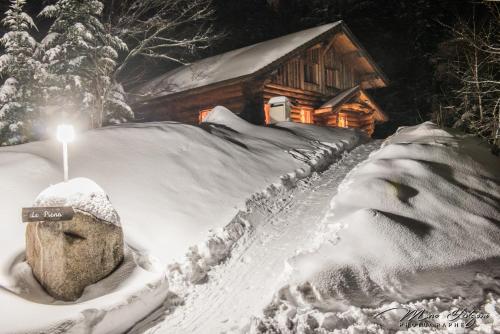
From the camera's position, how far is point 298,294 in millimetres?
4391

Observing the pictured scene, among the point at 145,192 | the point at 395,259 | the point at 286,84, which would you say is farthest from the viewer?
the point at 286,84

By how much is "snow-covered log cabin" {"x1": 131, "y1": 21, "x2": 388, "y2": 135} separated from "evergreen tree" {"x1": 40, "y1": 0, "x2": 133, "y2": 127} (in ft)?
12.6

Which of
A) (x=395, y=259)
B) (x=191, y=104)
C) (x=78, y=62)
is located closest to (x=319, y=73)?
(x=191, y=104)

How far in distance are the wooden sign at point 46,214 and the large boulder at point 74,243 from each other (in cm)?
19

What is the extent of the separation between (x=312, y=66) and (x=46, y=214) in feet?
58.5

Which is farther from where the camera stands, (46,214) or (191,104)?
(191,104)

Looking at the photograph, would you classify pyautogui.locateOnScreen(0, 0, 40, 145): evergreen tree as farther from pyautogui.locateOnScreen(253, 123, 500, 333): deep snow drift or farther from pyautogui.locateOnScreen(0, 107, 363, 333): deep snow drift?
pyautogui.locateOnScreen(253, 123, 500, 333): deep snow drift

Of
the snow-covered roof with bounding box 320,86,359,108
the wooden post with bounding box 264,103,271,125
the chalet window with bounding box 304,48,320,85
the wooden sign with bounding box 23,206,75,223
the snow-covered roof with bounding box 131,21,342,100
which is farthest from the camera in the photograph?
the chalet window with bounding box 304,48,320,85

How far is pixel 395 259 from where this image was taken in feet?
15.7

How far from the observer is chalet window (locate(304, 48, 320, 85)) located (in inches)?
765

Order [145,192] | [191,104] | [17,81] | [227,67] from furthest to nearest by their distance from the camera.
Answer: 1. [191,104]
2. [227,67]
3. [17,81]
4. [145,192]

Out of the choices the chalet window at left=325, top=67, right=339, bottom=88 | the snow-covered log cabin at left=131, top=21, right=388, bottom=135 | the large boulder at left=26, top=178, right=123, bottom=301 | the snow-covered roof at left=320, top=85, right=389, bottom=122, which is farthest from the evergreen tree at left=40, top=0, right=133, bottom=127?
the large boulder at left=26, top=178, right=123, bottom=301

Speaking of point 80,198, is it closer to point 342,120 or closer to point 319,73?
point 319,73

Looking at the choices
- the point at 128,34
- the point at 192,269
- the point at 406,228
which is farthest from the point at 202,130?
the point at 128,34
